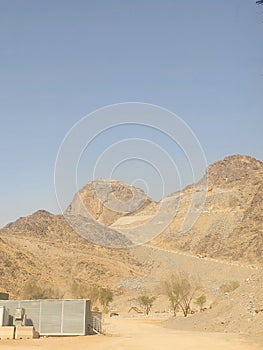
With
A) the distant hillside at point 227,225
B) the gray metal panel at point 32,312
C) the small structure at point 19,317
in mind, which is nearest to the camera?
the small structure at point 19,317

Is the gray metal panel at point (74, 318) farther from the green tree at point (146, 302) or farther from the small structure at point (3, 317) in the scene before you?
the green tree at point (146, 302)

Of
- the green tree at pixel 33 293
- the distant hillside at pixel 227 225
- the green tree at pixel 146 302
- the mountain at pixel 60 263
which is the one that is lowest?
the green tree at pixel 146 302

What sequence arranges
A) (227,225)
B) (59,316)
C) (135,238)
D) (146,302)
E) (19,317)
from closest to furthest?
(19,317)
(59,316)
(146,302)
(227,225)
(135,238)

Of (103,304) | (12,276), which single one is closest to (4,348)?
(103,304)

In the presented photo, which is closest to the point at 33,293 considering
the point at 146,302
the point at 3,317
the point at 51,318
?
the point at 146,302

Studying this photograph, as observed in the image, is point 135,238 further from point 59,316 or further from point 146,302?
point 59,316

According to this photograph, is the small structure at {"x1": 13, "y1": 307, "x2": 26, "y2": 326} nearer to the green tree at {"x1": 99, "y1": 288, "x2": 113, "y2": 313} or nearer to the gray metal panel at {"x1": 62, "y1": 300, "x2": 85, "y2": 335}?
the gray metal panel at {"x1": 62, "y1": 300, "x2": 85, "y2": 335}

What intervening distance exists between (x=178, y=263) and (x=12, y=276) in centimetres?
3823

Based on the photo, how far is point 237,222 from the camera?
124 metres

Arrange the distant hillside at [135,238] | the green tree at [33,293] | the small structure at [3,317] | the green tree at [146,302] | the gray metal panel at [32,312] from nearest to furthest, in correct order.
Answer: the small structure at [3,317] < the gray metal panel at [32,312] < the green tree at [33,293] < the green tree at [146,302] < the distant hillside at [135,238]

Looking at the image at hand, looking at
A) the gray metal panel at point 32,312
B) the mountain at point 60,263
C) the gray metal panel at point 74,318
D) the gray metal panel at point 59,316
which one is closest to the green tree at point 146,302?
the mountain at point 60,263

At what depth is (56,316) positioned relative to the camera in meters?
30.2

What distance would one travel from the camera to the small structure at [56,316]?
29.7m

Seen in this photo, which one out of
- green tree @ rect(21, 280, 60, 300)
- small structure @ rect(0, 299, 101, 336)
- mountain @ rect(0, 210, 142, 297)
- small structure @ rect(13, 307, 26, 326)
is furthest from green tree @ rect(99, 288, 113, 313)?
small structure @ rect(13, 307, 26, 326)
